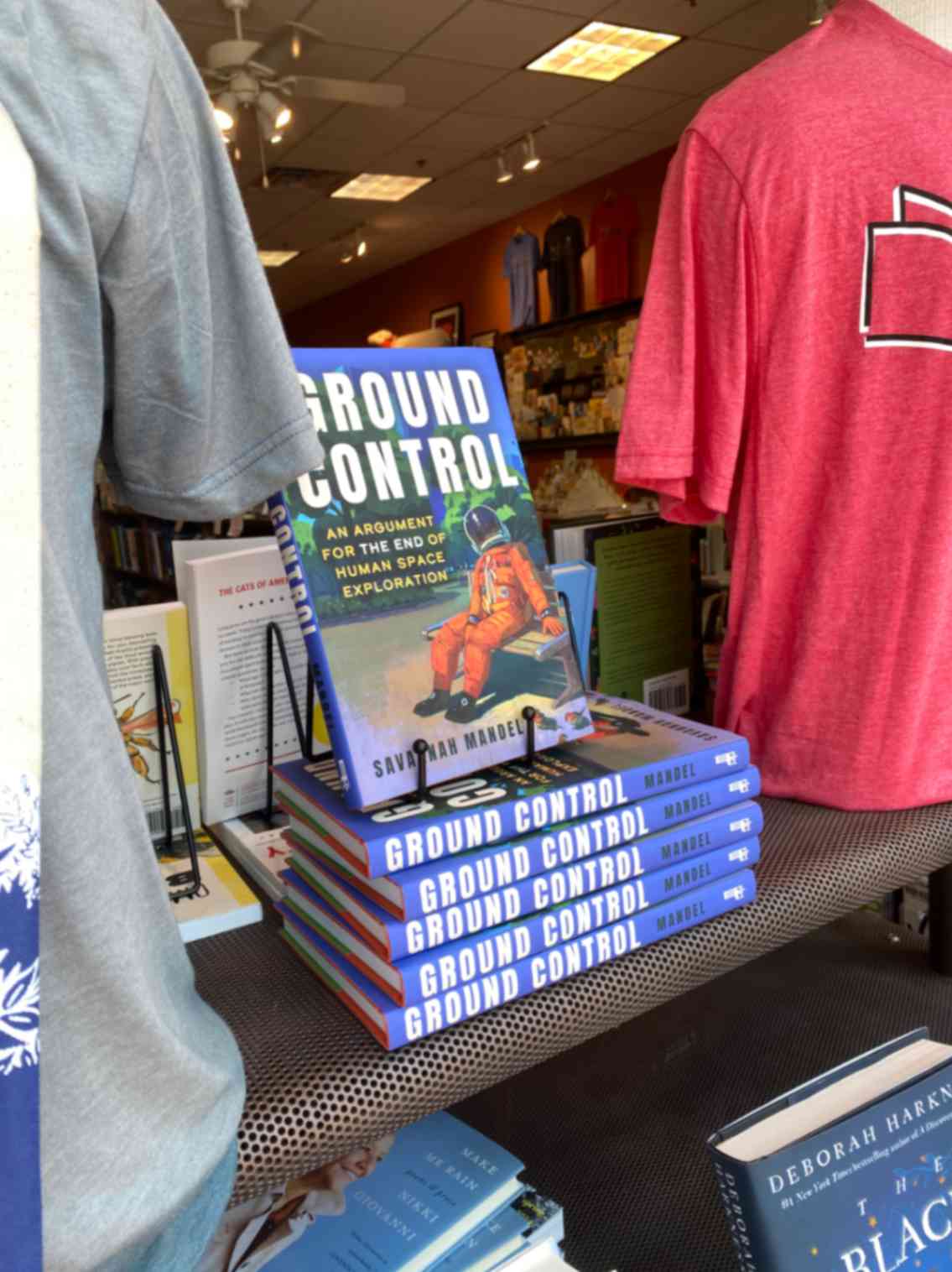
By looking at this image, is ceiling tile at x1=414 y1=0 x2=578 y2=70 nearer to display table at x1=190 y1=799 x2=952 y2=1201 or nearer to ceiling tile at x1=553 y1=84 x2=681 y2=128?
ceiling tile at x1=553 y1=84 x2=681 y2=128

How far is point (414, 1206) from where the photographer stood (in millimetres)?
701

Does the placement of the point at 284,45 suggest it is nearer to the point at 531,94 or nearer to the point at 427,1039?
the point at 531,94

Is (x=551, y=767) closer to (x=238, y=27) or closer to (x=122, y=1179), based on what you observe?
(x=122, y=1179)

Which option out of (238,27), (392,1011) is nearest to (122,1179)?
(392,1011)

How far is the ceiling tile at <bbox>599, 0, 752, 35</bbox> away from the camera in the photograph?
3.79 m

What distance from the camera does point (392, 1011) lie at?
56 centimetres

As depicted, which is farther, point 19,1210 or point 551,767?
point 551,767

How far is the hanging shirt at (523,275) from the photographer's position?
6.74 meters

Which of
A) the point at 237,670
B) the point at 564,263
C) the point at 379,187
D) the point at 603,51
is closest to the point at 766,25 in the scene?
the point at 603,51

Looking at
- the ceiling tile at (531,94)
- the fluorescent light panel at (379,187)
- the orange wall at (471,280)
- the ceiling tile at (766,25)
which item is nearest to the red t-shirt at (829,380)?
the ceiling tile at (766,25)

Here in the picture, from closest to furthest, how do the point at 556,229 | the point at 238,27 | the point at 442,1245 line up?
the point at 442,1245 < the point at 238,27 < the point at 556,229

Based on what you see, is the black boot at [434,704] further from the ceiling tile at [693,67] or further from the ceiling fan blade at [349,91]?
the ceiling tile at [693,67]

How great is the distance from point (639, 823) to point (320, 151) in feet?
18.2

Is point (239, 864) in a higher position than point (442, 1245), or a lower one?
higher
